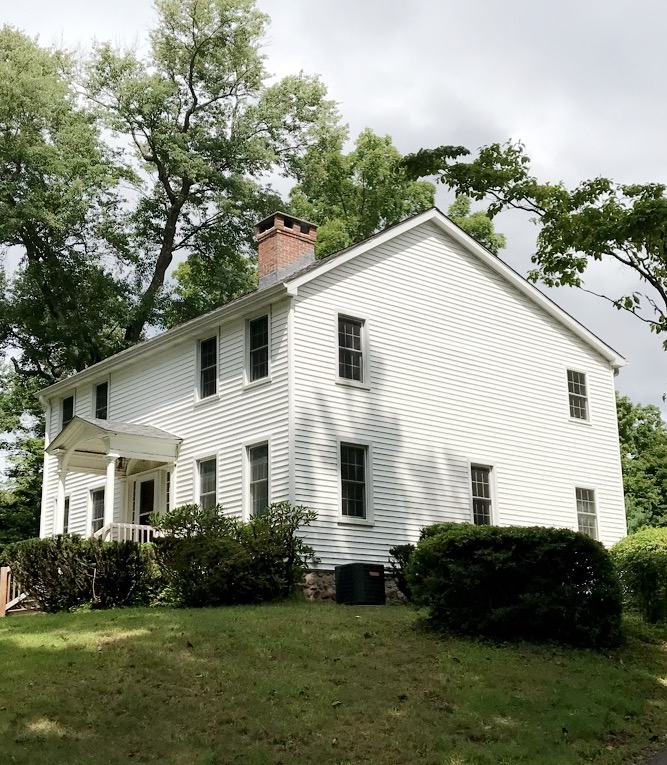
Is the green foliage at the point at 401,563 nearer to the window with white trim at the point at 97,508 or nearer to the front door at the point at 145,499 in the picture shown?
the front door at the point at 145,499

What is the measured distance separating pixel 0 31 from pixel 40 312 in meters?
10.4

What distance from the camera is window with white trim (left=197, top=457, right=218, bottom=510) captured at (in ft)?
68.9

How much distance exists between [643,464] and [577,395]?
1405cm

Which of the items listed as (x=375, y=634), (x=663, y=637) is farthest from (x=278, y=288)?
(x=663, y=637)

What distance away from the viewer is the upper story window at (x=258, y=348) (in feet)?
66.4

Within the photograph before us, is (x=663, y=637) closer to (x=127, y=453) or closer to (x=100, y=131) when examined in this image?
(x=127, y=453)

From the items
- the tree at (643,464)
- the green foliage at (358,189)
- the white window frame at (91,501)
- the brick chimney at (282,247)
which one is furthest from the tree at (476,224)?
the white window frame at (91,501)

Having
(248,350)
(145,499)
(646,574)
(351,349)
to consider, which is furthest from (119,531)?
(646,574)

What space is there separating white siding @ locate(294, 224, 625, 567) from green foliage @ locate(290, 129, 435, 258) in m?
15.7

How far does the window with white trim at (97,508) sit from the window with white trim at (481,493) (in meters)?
9.69

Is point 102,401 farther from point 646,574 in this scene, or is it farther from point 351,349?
point 646,574

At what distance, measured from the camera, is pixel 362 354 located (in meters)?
20.8

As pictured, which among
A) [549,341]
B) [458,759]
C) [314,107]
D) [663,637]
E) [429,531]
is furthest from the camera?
[314,107]

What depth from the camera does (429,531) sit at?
17.5 m
